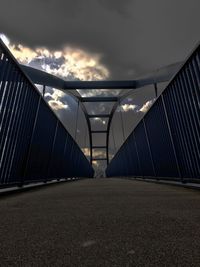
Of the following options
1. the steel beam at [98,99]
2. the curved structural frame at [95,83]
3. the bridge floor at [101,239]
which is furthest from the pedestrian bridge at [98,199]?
the steel beam at [98,99]

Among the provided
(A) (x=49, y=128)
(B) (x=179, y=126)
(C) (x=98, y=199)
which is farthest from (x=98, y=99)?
(C) (x=98, y=199)

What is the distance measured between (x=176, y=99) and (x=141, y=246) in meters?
3.77

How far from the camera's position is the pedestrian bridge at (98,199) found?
3.59 feet

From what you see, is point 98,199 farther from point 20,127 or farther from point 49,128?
point 49,128

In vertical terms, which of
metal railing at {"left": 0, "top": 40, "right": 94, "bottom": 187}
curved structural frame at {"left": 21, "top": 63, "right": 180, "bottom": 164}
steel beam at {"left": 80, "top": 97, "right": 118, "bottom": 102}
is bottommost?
metal railing at {"left": 0, "top": 40, "right": 94, "bottom": 187}

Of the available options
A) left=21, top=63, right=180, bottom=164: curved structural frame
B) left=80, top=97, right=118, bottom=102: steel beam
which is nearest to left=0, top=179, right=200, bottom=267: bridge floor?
left=21, top=63, right=180, bottom=164: curved structural frame

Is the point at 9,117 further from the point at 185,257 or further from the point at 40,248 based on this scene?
the point at 185,257

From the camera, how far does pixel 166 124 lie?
5266mm

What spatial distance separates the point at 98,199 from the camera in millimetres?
3141

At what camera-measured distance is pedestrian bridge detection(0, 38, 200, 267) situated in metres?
1.10

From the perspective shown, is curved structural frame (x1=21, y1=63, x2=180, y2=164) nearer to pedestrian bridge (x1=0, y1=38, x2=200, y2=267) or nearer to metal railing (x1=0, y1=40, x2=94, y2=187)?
pedestrian bridge (x1=0, y1=38, x2=200, y2=267)

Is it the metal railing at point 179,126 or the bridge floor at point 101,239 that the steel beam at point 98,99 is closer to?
the metal railing at point 179,126

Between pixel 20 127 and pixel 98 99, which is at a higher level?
pixel 98 99

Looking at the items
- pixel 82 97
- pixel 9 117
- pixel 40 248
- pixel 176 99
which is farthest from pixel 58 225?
pixel 82 97
